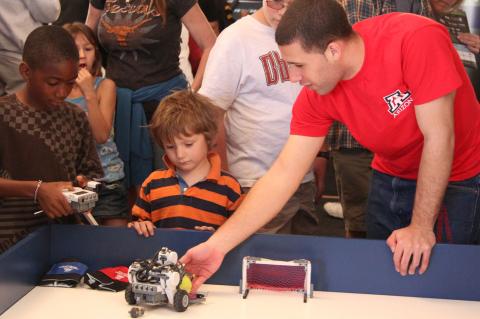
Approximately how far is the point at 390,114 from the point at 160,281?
2.36 feet

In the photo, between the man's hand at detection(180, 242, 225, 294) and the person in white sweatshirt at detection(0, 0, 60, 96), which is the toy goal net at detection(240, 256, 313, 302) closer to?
the man's hand at detection(180, 242, 225, 294)

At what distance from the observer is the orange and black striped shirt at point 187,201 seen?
2.16 meters

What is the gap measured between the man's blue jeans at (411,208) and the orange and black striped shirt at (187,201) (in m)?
0.41

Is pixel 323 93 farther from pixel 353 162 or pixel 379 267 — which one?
pixel 353 162

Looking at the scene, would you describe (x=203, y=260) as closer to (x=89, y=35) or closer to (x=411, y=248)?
(x=411, y=248)

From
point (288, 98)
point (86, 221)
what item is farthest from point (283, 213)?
point (86, 221)

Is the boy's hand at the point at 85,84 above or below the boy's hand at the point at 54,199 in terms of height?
above

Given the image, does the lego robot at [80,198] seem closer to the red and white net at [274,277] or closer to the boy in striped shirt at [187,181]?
the boy in striped shirt at [187,181]

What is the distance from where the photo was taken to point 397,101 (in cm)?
189

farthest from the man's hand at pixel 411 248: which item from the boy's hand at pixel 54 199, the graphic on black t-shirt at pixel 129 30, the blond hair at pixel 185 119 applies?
the graphic on black t-shirt at pixel 129 30

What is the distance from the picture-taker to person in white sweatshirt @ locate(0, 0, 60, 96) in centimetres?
270

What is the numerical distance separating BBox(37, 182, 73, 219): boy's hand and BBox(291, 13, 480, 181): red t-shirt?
634 mm

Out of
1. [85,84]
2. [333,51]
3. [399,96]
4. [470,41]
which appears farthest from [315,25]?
[470,41]

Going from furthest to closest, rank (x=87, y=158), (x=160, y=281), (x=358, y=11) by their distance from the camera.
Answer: (x=358, y=11) < (x=87, y=158) < (x=160, y=281)
